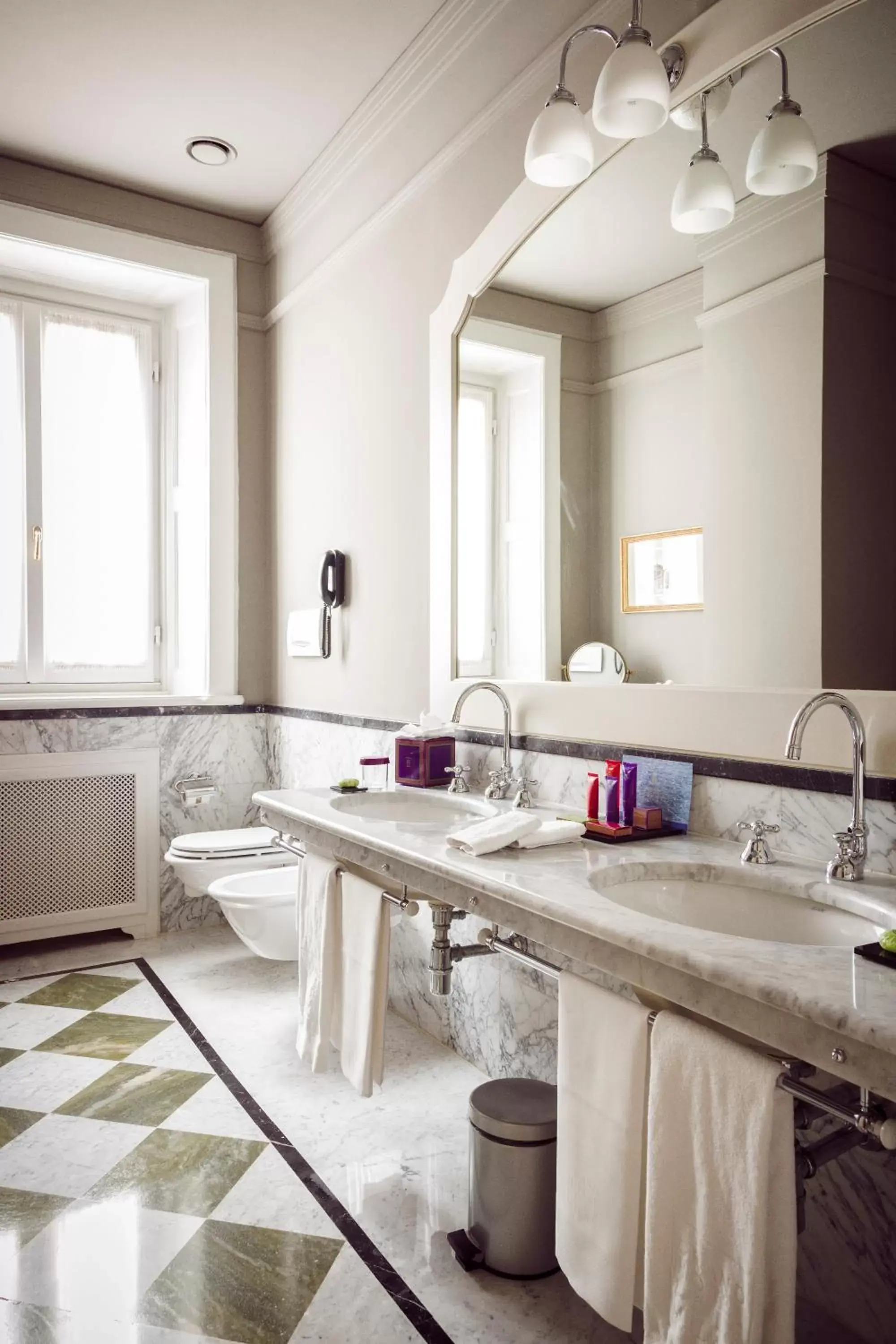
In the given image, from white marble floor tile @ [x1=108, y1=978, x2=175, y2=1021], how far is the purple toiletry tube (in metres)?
1.73

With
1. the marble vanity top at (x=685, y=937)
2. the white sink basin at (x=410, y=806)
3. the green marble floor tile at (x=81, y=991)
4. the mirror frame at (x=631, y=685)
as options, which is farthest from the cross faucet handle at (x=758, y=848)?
the green marble floor tile at (x=81, y=991)

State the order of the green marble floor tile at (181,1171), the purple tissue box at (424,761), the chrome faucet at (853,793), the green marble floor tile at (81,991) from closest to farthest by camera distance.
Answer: the chrome faucet at (853,793), the green marble floor tile at (181,1171), the purple tissue box at (424,761), the green marble floor tile at (81,991)

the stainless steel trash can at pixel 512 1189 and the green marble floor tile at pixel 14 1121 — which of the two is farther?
the green marble floor tile at pixel 14 1121

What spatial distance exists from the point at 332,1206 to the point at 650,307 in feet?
6.10

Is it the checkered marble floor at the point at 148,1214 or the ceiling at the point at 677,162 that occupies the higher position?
the ceiling at the point at 677,162

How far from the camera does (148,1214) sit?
1.71m

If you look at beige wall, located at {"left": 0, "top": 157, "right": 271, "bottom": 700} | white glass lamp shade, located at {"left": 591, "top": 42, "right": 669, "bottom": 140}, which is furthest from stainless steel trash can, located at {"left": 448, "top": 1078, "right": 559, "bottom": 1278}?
beige wall, located at {"left": 0, "top": 157, "right": 271, "bottom": 700}

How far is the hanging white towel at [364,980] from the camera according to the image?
1.83 m

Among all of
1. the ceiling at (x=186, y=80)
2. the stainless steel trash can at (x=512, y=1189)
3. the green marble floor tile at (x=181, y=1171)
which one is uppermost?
the ceiling at (x=186, y=80)

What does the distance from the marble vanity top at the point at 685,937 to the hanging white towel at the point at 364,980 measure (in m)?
0.14

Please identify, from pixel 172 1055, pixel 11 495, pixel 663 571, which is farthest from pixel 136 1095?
pixel 11 495

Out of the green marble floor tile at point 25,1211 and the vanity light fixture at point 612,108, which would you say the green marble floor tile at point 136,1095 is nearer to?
the green marble floor tile at point 25,1211

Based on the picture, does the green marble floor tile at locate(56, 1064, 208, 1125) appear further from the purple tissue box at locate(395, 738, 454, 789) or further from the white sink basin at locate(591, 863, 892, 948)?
the white sink basin at locate(591, 863, 892, 948)

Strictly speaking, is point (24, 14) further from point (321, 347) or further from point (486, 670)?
point (486, 670)
